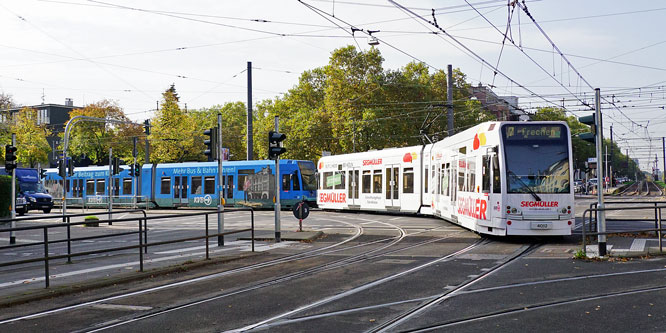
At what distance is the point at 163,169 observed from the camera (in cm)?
4309

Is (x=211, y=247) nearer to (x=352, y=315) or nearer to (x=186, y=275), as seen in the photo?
(x=186, y=275)

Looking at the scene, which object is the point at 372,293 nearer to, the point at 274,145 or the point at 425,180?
the point at 274,145

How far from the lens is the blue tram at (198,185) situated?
37312mm

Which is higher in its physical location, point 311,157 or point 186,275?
point 311,157

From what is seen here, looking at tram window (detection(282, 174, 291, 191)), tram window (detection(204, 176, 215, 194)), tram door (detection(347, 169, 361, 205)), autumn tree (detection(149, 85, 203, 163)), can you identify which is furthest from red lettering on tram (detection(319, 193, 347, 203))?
autumn tree (detection(149, 85, 203, 163))

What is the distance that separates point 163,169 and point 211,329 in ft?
122

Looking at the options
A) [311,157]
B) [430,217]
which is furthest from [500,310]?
[311,157]

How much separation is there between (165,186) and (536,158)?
100ft

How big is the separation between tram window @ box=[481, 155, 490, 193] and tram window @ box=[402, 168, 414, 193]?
37.4ft

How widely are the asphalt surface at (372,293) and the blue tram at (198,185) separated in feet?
69.1

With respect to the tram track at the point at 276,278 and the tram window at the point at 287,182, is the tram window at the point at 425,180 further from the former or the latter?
the tram window at the point at 287,182

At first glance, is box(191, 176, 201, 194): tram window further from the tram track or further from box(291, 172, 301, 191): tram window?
Result: the tram track

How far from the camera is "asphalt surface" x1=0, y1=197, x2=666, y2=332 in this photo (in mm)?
7590

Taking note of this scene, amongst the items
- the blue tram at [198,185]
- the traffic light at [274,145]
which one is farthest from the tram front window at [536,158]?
the blue tram at [198,185]
